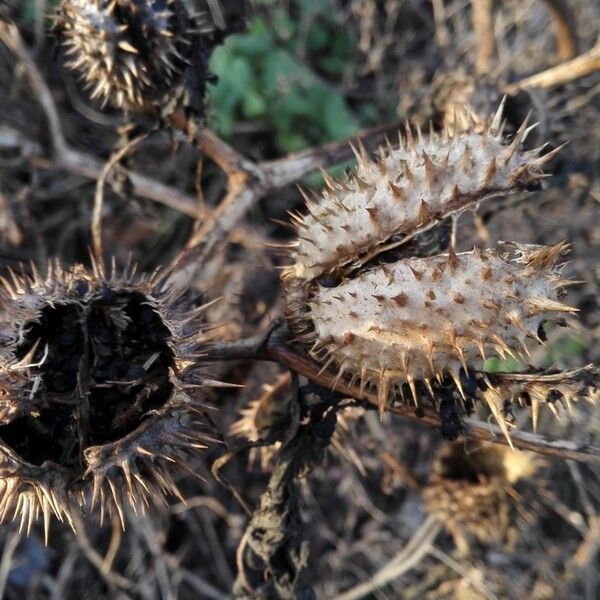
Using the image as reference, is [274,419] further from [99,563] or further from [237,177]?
[99,563]

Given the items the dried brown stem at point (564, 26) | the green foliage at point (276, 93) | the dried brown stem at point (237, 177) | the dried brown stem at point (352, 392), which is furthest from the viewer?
the green foliage at point (276, 93)

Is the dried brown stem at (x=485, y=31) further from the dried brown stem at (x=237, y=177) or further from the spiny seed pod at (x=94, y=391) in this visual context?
the spiny seed pod at (x=94, y=391)

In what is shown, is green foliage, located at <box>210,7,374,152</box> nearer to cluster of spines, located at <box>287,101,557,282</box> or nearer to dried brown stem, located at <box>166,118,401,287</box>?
dried brown stem, located at <box>166,118,401,287</box>

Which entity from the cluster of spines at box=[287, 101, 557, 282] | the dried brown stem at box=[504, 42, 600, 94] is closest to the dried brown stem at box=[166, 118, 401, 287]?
the dried brown stem at box=[504, 42, 600, 94]

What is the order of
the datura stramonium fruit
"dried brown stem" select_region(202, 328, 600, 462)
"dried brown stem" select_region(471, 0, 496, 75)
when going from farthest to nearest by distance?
"dried brown stem" select_region(471, 0, 496, 75) < "dried brown stem" select_region(202, 328, 600, 462) < the datura stramonium fruit

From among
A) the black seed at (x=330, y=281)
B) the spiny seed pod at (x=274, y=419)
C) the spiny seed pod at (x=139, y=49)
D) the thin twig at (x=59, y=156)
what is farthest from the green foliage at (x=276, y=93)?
the black seed at (x=330, y=281)
